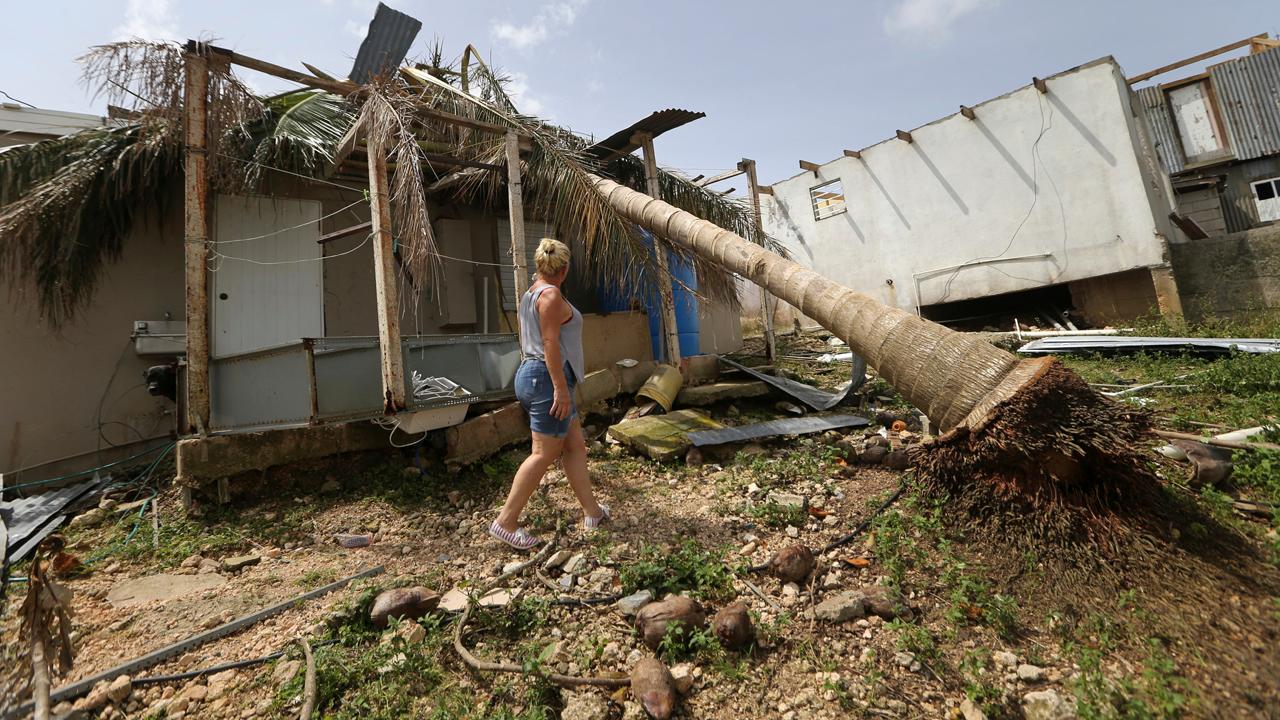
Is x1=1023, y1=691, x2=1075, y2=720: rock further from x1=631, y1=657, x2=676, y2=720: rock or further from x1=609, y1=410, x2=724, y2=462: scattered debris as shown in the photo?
x1=609, y1=410, x2=724, y2=462: scattered debris

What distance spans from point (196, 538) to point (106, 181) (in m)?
3.93

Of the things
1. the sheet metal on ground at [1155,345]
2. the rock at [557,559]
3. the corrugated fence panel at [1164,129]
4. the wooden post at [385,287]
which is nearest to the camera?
the rock at [557,559]

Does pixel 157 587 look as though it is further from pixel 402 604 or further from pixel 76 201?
pixel 76 201

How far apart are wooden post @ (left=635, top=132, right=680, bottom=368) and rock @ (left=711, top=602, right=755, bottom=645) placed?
4082mm

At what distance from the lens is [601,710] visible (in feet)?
6.12

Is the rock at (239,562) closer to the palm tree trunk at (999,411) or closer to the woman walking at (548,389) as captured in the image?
the woman walking at (548,389)

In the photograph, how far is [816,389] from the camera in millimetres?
6043

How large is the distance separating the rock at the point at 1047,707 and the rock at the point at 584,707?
1444 mm

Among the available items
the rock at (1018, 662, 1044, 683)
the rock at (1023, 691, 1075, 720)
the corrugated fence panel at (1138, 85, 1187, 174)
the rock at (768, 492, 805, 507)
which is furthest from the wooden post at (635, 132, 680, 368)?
the corrugated fence panel at (1138, 85, 1187, 174)

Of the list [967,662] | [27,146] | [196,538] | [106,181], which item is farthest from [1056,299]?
[27,146]

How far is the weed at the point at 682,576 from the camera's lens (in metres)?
2.53

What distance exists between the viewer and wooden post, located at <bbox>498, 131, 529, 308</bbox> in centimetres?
506

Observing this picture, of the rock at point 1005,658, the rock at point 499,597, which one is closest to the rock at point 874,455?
the rock at point 1005,658

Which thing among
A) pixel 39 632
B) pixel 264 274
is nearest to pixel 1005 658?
pixel 39 632
